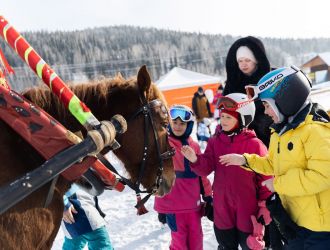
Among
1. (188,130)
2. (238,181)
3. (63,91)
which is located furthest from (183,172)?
(63,91)

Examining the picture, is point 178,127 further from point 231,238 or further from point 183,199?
point 231,238

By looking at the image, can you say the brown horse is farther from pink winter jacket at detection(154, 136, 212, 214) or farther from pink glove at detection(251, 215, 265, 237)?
pink glove at detection(251, 215, 265, 237)

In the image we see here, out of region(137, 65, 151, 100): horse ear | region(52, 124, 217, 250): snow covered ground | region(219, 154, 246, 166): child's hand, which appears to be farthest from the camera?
region(52, 124, 217, 250): snow covered ground

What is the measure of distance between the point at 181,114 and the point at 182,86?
63.2 ft

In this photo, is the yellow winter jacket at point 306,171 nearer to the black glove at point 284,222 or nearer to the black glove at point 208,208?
the black glove at point 284,222

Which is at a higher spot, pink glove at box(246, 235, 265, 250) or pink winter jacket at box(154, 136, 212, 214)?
pink winter jacket at box(154, 136, 212, 214)

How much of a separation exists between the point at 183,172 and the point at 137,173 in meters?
0.89

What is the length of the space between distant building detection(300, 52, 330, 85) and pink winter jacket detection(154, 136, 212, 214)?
3378 cm

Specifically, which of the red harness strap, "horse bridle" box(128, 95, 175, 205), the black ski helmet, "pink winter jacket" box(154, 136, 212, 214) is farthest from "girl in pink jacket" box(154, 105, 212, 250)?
the red harness strap

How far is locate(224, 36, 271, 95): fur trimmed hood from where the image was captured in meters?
2.77

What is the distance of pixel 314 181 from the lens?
5.50ft

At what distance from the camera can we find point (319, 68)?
40656 millimetres

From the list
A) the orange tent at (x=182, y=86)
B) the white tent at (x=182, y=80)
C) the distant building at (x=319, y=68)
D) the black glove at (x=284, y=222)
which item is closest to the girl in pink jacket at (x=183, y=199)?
the black glove at (x=284, y=222)

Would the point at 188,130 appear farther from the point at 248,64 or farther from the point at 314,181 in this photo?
the point at 314,181
